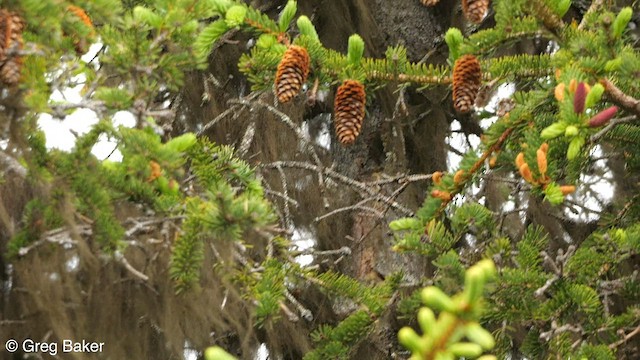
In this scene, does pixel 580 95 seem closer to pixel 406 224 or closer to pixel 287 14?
pixel 406 224

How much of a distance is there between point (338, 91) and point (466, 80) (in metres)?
0.29

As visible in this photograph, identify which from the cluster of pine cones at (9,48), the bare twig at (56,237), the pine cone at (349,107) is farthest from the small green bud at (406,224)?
the cluster of pine cones at (9,48)

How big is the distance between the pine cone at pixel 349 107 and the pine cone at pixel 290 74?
0.15 metres

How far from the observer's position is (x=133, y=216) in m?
1.91

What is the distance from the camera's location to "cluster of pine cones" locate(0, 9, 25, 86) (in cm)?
161

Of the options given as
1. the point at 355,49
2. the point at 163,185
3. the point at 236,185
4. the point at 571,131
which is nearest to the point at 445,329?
the point at 571,131

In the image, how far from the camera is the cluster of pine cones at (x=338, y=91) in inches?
77.0

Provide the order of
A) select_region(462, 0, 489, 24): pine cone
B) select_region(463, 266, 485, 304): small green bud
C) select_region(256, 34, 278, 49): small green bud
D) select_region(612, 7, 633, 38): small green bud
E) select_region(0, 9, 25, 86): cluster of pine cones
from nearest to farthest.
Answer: select_region(463, 266, 485, 304): small green bud, select_region(0, 9, 25, 86): cluster of pine cones, select_region(612, 7, 633, 38): small green bud, select_region(256, 34, 278, 49): small green bud, select_region(462, 0, 489, 24): pine cone

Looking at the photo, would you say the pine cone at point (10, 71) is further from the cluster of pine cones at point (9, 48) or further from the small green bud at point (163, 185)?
the small green bud at point (163, 185)

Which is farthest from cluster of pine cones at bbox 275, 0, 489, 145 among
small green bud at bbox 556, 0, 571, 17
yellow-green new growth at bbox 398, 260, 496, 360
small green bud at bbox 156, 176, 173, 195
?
yellow-green new growth at bbox 398, 260, 496, 360

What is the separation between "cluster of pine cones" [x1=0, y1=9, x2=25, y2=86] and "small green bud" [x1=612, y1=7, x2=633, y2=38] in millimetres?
1158

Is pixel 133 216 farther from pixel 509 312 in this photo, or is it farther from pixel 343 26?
pixel 343 26

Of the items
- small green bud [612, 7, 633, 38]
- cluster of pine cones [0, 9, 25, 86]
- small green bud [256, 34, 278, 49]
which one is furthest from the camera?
small green bud [256, 34, 278, 49]

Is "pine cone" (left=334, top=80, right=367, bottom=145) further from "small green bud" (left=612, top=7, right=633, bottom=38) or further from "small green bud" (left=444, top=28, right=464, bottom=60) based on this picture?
"small green bud" (left=612, top=7, right=633, bottom=38)
